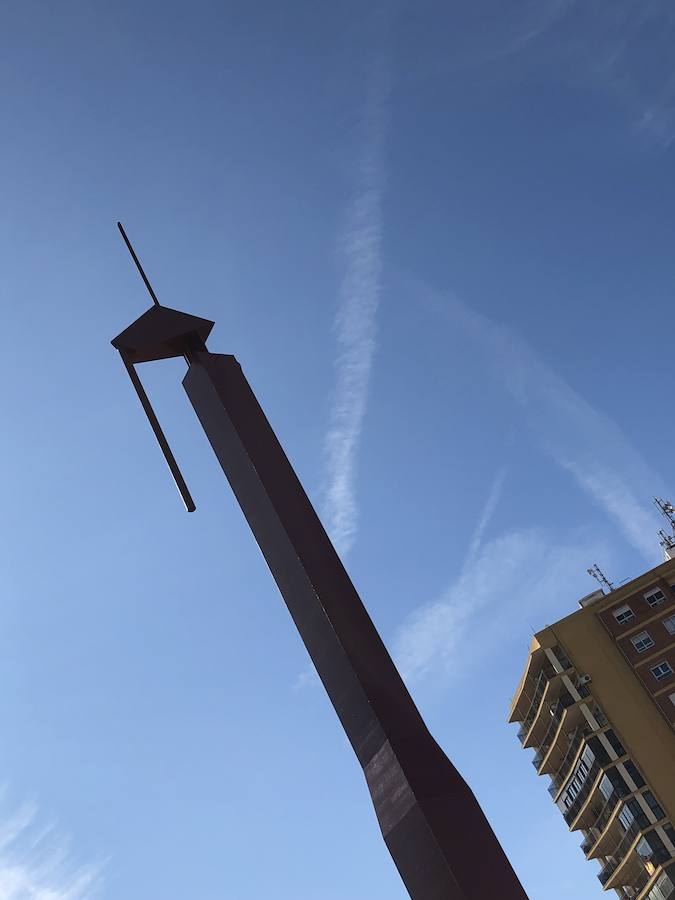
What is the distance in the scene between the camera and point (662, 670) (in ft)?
149

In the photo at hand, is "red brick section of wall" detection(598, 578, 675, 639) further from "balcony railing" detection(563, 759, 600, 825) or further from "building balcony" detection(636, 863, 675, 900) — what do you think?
"building balcony" detection(636, 863, 675, 900)

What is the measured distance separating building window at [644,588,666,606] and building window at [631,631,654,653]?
80.2 inches

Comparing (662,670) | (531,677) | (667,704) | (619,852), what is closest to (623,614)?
(662,670)

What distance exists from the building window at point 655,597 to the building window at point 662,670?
365 cm

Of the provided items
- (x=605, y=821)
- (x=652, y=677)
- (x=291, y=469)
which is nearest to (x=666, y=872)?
(x=605, y=821)

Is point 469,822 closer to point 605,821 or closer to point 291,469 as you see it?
point 291,469

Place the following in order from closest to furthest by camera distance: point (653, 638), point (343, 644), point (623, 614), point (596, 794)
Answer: point (343, 644)
point (596, 794)
point (653, 638)
point (623, 614)

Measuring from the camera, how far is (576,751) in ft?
154

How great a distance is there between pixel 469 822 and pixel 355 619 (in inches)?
69.6

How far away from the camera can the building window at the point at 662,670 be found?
149ft

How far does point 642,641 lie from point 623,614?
198 cm

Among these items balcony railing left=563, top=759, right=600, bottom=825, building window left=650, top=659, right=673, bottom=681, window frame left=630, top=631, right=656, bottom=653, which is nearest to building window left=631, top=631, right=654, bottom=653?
window frame left=630, top=631, right=656, bottom=653

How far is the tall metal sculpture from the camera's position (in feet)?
18.6

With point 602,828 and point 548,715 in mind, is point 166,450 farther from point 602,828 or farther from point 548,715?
point 548,715
